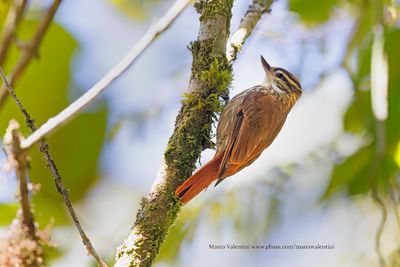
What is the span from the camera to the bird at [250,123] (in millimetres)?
3836

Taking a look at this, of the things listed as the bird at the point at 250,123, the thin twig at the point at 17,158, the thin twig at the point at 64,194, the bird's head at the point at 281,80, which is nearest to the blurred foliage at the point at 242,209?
the bird at the point at 250,123

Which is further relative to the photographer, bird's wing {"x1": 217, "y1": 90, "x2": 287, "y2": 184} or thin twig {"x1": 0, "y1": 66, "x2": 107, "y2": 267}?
bird's wing {"x1": 217, "y1": 90, "x2": 287, "y2": 184}

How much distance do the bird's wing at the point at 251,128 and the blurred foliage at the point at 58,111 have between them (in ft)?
2.83

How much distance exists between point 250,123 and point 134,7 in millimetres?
2364

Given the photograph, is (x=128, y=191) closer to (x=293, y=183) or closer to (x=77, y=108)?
(x=293, y=183)

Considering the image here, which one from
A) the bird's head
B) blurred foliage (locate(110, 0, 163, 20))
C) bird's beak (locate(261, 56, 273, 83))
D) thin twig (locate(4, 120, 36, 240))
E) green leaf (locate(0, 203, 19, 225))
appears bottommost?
thin twig (locate(4, 120, 36, 240))

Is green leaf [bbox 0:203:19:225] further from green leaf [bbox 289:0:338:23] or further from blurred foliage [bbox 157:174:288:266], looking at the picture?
green leaf [bbox 289:0:338:23]

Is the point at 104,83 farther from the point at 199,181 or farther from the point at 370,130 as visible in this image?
the point at 370,130

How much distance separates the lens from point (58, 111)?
13.7ft

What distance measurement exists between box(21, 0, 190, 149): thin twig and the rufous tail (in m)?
1.00

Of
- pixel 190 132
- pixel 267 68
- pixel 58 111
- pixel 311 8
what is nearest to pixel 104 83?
pixel 190 132

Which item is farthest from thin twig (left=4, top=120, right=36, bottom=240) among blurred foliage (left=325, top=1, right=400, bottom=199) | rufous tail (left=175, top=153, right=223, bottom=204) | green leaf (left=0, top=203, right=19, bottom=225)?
blurred foliage (left=325, top=1, right=400, bottom=199)

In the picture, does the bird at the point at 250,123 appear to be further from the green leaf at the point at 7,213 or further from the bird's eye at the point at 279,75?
the green leaf at the point at 7,213

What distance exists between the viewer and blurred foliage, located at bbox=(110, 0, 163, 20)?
5.94 metres
